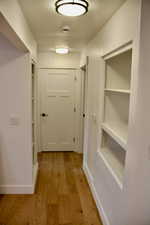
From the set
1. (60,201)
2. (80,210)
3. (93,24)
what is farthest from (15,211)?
(93,24)

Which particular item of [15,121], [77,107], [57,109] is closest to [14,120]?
[15,121]

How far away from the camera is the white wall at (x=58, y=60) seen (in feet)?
14.3

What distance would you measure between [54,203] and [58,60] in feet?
10.2

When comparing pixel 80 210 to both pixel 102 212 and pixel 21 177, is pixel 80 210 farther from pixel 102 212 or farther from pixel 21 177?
pixel 21 177

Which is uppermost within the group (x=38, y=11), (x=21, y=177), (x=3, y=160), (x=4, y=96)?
(x=38, y=11)

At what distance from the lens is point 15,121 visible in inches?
104

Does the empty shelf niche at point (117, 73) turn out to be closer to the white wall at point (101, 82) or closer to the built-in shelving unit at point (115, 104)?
the built-in shelving unit at point (115, 104)

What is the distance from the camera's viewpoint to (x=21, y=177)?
277cm

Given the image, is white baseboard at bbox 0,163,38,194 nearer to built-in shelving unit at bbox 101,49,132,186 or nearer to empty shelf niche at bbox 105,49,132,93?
built-in shelving unit at bbox 101,49,132,186

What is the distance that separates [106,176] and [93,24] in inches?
74.9

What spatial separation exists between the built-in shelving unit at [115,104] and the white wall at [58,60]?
82.0 inches

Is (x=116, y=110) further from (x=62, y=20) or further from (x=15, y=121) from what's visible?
(x=15, y=121)

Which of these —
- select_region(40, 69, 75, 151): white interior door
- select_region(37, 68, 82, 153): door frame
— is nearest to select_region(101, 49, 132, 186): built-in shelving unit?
select_region(37, 68, 82, 153): door frame

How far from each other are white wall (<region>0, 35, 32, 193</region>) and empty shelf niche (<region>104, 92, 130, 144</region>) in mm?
1112
